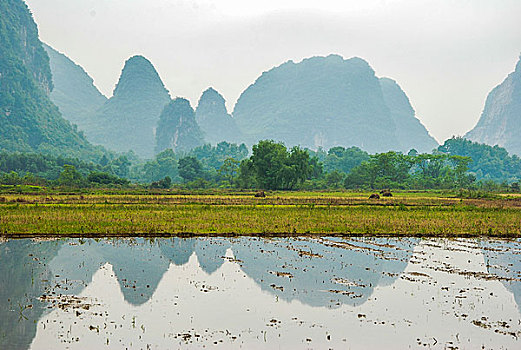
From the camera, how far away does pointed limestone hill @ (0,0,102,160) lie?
106 m

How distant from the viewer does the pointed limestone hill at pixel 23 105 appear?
346 feet

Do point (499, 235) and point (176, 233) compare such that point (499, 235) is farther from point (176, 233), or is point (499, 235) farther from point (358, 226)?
point (176, 233)

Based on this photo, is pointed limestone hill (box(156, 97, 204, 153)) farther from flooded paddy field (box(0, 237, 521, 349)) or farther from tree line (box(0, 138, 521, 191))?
flooded paddy field (box(0, 237, 521, 349))

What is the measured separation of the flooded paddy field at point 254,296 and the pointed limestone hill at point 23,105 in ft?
319

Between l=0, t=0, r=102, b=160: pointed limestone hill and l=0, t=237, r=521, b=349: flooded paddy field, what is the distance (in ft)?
319

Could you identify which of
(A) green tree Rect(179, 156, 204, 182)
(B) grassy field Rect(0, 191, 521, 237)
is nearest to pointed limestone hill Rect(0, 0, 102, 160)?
(A) green tree Rect(179, 156, 204, 182)

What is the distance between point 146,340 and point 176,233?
36.2 ft

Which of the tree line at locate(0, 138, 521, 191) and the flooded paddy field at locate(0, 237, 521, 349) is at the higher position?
the tree line at locate(0, 138, 521, 191)

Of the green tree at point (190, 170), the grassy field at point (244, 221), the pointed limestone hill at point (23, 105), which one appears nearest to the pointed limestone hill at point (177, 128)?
the pointed limestone hill at point (23, 105)

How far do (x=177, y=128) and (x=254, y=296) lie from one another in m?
177

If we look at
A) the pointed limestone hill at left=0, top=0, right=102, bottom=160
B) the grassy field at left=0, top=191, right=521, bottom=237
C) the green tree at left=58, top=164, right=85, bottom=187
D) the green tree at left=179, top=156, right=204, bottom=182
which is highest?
the pointed limestone hill at left=0, top=0, right=102, bottom=160

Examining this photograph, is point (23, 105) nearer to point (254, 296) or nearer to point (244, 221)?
point (244, 221)

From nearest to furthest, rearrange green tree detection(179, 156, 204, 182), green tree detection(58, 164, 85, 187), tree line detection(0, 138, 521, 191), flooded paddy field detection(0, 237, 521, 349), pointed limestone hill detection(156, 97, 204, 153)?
flooded paddy field detection(0, 237, 521, 349) < green tree detection(58, 164, 85, 187) < tree line detection(0, 138, 521, 191) < green tree detection(179, 156, 204, 182) < pointed limestone hill detection(156, 97, 204, 153)

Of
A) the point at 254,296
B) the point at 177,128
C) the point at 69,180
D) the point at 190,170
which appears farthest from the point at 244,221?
the point at 177,128
